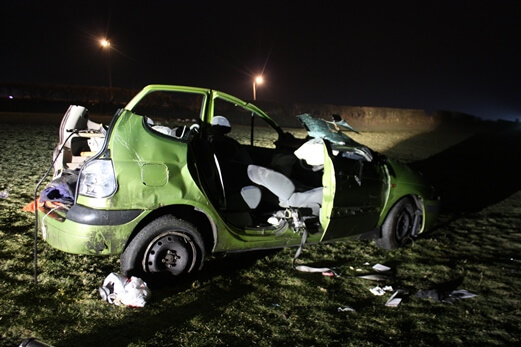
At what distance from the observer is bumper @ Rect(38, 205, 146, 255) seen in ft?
11.8

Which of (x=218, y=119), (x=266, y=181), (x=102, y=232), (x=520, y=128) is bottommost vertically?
(x=102, y=232)

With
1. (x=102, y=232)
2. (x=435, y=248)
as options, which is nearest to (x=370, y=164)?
(x=435, y=248)

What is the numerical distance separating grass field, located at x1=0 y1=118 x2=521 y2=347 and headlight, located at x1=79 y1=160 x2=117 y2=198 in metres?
0.86

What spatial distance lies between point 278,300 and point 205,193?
1.13 metres

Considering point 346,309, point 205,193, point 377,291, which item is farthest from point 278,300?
point 205,193

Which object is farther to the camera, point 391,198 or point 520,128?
point 520,128

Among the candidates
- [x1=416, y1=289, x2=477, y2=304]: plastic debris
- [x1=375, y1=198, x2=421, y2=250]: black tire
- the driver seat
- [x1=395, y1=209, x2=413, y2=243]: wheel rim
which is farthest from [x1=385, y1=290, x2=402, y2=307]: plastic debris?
[x1=395, y1=209, x2=413, y2=243]: wheel rim

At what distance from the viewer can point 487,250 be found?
234 inches

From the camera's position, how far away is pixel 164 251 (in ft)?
12.9

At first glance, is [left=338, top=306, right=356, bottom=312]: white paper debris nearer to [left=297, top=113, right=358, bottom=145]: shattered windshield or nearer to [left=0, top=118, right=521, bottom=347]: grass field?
[left=0, top=118, right=521, bottom=347]: grass field

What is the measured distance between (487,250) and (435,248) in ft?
2.34

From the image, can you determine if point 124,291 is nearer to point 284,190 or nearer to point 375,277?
point 284,190

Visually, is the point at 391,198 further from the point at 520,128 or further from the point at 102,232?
the point at 520,128

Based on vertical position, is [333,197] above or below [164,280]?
above
